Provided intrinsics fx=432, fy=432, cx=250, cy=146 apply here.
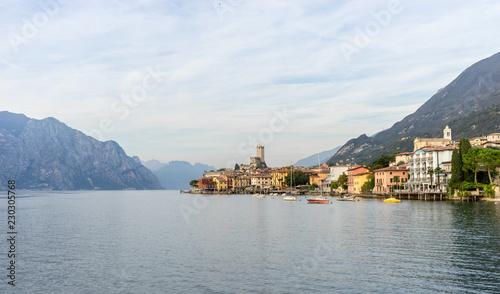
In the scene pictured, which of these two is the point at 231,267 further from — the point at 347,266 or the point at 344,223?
the point at 344,223

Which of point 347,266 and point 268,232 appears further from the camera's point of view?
point 268,232

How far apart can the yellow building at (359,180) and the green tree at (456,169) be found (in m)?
51.4

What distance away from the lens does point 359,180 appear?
5945 inches

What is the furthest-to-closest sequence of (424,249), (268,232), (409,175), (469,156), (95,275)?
(409,175) → (469,156) → (268,232) → (424,249) → (95,275)

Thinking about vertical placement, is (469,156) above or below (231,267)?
above

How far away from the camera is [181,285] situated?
23547 mm

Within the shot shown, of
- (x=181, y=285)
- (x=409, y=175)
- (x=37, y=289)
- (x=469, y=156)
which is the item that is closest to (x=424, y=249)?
(x=181, y=285)

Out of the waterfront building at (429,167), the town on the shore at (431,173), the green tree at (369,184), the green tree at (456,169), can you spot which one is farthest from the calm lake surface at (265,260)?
the green tree at (369,184)

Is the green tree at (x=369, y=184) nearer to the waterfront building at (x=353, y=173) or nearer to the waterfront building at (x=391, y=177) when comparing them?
the waterfront building at (x=391, y=177)

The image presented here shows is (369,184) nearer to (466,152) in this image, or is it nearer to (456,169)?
(466,152)

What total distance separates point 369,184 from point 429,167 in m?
28.1

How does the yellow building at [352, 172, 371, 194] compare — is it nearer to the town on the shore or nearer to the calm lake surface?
the town on the shore

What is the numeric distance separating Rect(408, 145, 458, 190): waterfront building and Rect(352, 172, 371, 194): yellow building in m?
22.2

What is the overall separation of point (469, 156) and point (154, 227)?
71827 mm
